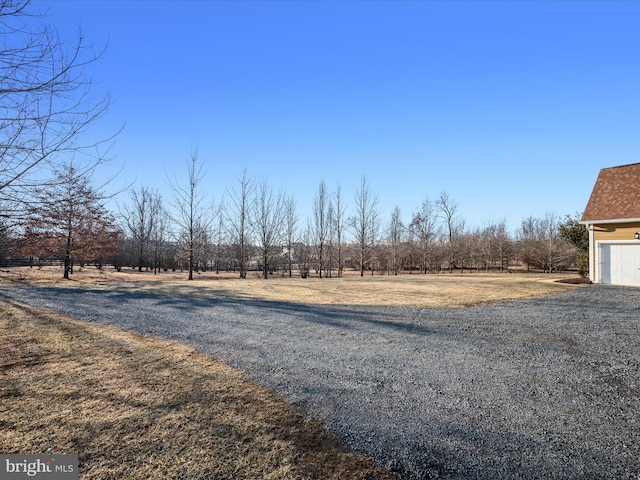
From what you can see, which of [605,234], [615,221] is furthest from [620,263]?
[615,221]

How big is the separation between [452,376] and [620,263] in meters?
14.8

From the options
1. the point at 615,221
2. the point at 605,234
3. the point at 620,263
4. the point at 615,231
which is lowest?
the point at 620,263

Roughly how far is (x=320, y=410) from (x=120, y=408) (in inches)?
74.3

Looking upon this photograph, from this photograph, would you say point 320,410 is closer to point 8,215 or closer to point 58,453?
point 58,453

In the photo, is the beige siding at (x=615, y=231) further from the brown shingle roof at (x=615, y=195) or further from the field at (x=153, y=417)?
the field at (x=153, y=417)

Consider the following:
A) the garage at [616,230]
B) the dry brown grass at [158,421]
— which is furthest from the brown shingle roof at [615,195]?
the dry brown grass at [158,421]

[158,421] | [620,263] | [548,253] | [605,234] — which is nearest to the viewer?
[158,421]

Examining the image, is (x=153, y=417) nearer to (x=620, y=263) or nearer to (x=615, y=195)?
(x=620, y=263)

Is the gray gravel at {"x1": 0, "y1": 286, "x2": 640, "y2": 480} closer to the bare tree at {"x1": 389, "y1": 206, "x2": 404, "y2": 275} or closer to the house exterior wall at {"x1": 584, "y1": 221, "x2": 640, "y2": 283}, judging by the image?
the house exterior wall at {"x1": 584, "y1": 221, "x2": 640, "y2": 283}

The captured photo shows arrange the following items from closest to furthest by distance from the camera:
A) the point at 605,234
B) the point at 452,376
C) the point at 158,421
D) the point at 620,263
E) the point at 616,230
→ 1. the point at 158,421
2. the point at 452,376
3. the point at 620,263
4. the point at 616,230
5. the point at 605,234

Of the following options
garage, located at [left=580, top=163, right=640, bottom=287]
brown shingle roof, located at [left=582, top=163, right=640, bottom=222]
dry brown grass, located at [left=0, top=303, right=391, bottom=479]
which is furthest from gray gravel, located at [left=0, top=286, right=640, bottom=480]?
brown shingle roof, located at [left=582, top=163, right=640, bottom=222]

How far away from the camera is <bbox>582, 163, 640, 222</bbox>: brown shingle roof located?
13983 mm

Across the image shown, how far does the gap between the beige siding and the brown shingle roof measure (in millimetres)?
356

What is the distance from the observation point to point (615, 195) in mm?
15117
